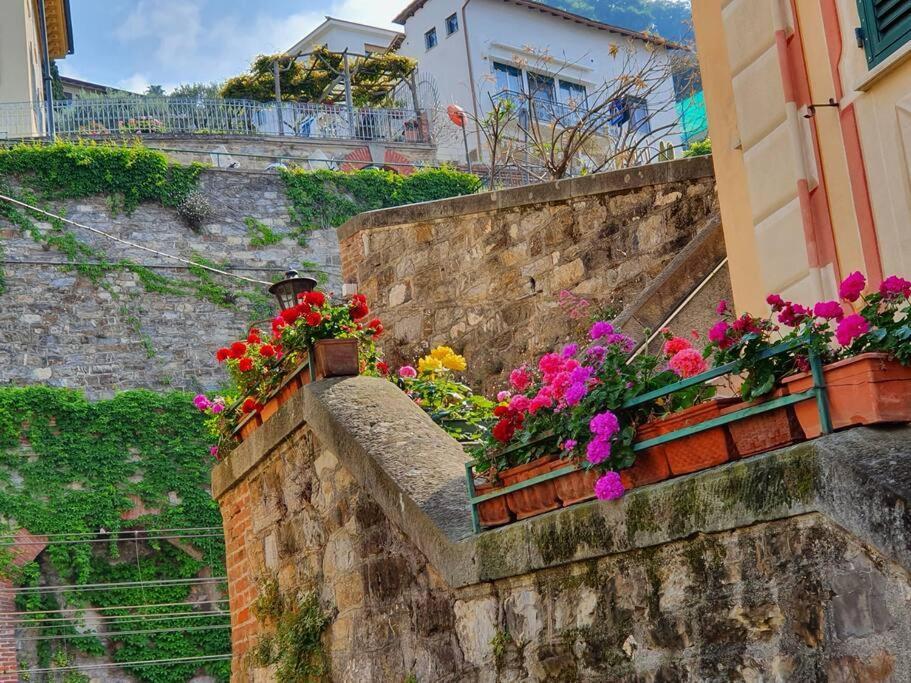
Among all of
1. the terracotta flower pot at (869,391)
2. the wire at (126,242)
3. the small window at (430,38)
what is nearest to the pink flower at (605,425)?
the terracotta flower pot at (869,391)

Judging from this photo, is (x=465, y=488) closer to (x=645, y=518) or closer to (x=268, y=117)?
(x=645, y=518)

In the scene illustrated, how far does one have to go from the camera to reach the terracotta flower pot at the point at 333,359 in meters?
6.15

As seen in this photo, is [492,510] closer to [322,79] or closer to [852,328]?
[852,328]

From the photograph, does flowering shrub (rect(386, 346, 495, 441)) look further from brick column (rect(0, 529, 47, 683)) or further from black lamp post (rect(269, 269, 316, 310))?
brick column (rect(0, 529, 47, 683))

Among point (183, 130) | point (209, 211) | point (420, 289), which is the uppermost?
point (183, 130)

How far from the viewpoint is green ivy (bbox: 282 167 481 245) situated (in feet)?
70.0

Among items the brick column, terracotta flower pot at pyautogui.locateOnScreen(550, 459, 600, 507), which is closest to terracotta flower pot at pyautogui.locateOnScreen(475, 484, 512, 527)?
terracotta flower pot at pyautogui.locateOnScreen(550, 459, 600, 507)

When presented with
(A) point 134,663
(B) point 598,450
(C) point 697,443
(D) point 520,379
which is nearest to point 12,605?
(A) point 134,663

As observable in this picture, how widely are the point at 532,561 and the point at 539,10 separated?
105ft

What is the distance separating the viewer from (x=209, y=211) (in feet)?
67.7

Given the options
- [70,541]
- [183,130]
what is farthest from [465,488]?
[183,130]

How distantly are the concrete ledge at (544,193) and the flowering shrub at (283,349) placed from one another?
2.44 meters

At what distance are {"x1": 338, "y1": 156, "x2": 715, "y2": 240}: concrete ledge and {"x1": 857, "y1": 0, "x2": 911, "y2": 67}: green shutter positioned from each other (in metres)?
3.03

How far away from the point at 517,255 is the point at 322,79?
75.2 feet
